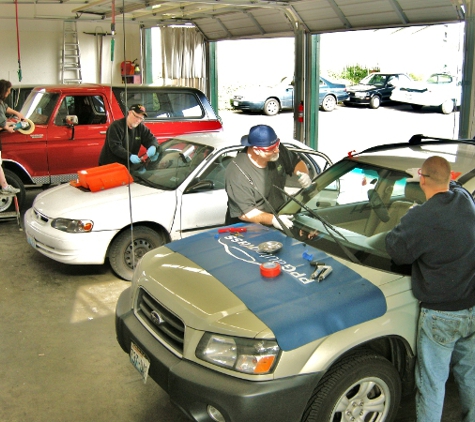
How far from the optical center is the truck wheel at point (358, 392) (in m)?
3.03

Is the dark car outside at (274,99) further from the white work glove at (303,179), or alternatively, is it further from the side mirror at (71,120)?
the white work glove at (303,179)

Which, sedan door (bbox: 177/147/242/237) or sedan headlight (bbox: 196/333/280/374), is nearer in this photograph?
sedan headlight (bbox: 196/333/280/374)

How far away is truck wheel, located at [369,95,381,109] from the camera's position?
60.8ft

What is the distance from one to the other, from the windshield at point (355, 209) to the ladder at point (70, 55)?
40.6 feet

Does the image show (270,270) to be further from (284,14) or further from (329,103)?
(329,103)

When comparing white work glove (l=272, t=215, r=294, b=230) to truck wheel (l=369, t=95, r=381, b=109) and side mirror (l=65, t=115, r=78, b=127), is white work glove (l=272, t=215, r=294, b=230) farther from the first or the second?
truck wheel (l=369, t=95, r=381, b=109)

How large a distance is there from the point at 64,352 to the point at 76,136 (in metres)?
5.00

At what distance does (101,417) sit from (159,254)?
1157 millimetres

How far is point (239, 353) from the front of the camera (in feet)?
9.86

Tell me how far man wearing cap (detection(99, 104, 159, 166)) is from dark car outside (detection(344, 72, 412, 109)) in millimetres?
12282

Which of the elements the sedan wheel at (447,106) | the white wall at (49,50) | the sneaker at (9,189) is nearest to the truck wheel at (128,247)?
the sneaker at (9,189)

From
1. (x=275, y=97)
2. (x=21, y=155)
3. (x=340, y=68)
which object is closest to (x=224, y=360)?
(x=21, y=155)

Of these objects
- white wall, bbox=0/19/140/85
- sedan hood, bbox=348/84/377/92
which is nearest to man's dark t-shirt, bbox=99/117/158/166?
white wall, bbox=0/19/140/85

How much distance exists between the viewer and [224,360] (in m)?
3.04
